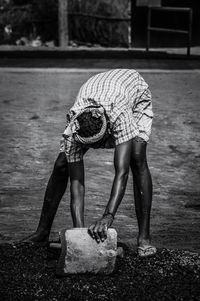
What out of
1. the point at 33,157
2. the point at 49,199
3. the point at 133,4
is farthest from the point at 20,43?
the point at 49,199

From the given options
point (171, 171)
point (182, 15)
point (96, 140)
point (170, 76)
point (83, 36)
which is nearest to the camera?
point (96, 140)

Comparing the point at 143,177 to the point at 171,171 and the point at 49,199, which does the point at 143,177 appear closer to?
the point at 49,199

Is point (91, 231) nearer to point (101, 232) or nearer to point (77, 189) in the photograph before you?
point (101, 232)

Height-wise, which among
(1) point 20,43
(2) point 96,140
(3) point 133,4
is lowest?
(1) point 20,43

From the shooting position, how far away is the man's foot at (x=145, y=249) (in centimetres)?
566

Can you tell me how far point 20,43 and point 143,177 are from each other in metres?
17.5

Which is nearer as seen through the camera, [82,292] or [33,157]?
[82,292]

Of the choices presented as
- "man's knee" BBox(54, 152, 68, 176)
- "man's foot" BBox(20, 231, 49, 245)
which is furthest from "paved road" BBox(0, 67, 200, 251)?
"man's knee" BBox(54, 152, 68, 176)

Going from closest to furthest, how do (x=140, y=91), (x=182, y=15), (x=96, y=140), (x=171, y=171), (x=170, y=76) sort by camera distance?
(x=96, y=140), (x=140, y=91), (x=171, y=171), (x=170, y=76), (x=182, y=15)

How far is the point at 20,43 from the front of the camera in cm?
2269

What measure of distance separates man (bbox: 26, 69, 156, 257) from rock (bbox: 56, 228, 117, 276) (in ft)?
0.27

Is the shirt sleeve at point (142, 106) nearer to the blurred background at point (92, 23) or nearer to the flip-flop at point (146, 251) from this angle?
the flip-flop at point (146, 251)

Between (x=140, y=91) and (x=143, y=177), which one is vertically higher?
(x=140, y=91)

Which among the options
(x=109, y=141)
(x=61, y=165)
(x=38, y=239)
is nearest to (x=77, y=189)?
(x=61, y=165)
